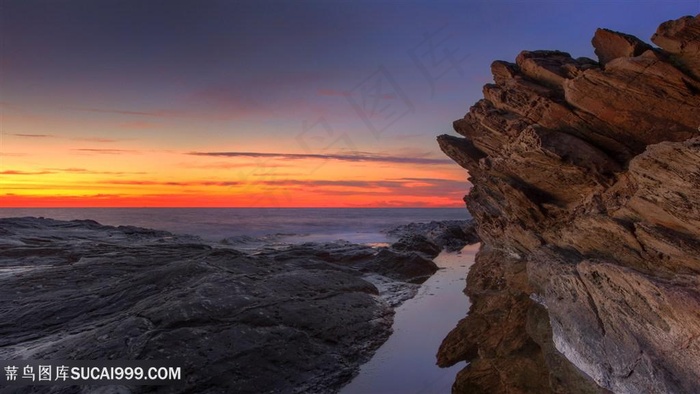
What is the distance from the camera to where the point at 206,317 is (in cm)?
1393

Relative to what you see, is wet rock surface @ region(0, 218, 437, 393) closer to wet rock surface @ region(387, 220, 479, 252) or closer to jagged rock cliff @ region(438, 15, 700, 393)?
jagged rock cliff @ region(438, 15, 700, 393)

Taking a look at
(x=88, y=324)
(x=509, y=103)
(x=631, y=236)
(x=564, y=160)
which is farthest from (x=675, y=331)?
(x=88, y=324)

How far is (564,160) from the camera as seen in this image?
16.4 meters

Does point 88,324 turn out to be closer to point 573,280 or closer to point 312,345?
point 312,345

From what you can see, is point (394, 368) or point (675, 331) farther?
point (394, 368)

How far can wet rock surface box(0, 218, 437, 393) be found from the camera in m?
11.8

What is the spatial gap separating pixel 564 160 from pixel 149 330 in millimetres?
15733

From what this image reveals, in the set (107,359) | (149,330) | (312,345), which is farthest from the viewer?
(312,345)

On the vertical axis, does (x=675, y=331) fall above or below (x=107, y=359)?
above

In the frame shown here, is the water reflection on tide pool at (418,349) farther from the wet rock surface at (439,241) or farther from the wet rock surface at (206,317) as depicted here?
the wet rock surface at (439,241)

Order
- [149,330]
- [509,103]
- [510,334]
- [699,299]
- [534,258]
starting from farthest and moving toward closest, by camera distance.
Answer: [509,103], [534,258], [510,334], [149,330], [699,299]

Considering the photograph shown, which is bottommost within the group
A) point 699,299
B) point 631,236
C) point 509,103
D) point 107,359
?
point 107,359

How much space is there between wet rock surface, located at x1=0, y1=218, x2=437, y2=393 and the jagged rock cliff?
4004 mm

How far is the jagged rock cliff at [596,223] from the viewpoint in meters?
9.80
